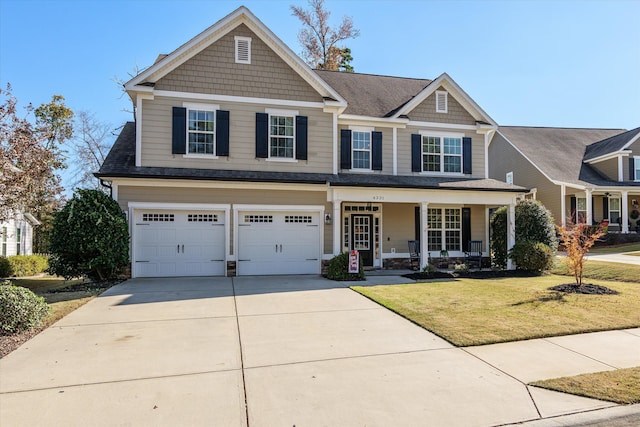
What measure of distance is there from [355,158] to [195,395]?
11.9m

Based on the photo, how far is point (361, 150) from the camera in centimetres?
1482

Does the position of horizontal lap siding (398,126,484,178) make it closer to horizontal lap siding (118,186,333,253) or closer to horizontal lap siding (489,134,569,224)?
horizontal lap siding (118,186,333,253)

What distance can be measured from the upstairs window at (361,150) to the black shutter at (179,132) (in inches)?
249

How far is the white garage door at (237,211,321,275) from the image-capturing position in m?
12.7

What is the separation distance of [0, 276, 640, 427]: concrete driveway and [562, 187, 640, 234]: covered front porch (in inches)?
807

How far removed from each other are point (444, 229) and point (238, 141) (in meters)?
9.10

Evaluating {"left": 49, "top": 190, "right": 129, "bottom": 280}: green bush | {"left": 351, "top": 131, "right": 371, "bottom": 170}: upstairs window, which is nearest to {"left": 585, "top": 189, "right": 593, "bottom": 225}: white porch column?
{"left": 351, "top": 131, "right": 371, "bottom": 170}: upstairs window

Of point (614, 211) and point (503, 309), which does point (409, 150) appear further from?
point (614, 211)

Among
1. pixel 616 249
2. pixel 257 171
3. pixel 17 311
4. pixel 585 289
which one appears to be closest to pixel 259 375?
pixel 17 311

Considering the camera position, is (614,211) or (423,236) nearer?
(423,236)

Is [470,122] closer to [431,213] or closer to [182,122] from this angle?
[431,213]

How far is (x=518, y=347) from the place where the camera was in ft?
18.3

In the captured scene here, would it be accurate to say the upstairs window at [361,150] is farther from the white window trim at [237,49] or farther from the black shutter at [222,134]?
the black shutter at [222,134]

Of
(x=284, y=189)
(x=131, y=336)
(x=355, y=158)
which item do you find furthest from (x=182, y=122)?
(x=131, y=336)
